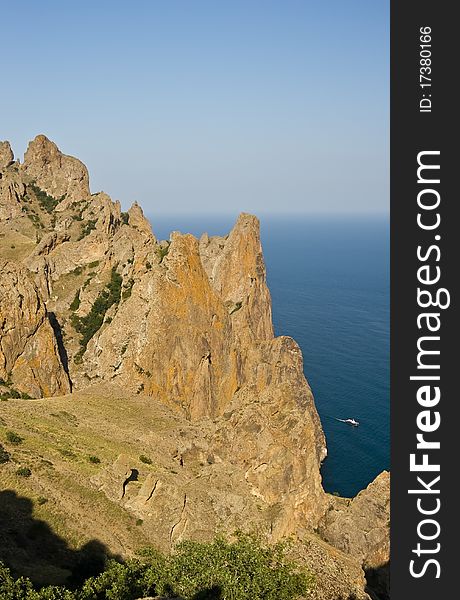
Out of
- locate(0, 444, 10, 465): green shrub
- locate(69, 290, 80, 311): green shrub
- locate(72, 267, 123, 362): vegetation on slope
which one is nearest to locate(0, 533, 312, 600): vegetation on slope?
locate(0, 444, 10, 465): green shrub

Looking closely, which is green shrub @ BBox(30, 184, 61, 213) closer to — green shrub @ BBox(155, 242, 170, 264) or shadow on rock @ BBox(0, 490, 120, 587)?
green shrub @ BBox(155, 242, 170, 264)

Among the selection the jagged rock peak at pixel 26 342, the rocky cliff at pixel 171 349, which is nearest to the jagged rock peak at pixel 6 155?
the rocky cliff at pixel 171 349

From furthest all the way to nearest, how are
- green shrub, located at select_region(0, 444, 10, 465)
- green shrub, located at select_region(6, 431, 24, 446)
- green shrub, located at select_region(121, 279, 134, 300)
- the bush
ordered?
green shrub, located at select_region(121, 279, 134, 300) → green shrub, located at select_region(6, 431, 24, 446) → green shrub, located at select_region(0, 444, 10, 465) → the bush

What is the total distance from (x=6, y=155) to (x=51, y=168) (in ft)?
48.1

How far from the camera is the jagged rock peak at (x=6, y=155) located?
132 m

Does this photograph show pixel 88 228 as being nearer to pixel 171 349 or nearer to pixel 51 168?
pixel 51 168

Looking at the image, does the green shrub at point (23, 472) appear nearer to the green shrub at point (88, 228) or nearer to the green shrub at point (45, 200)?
the green shrub at point (88, 228)

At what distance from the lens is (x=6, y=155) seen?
133625mm

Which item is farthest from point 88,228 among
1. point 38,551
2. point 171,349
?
point 38,551

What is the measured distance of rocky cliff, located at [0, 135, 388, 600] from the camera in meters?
34.3

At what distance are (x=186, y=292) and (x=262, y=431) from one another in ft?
101

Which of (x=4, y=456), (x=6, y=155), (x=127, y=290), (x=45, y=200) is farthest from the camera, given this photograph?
(x=6, y=155)

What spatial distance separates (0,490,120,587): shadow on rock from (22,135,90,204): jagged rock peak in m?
102

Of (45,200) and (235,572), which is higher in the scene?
(45,200)
